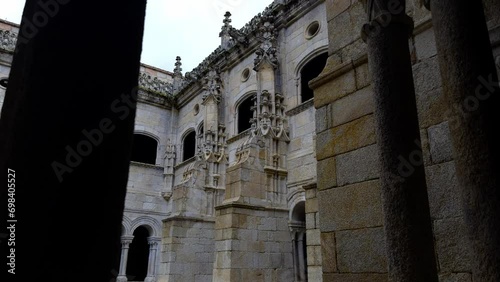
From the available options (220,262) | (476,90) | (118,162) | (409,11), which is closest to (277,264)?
(220,262)

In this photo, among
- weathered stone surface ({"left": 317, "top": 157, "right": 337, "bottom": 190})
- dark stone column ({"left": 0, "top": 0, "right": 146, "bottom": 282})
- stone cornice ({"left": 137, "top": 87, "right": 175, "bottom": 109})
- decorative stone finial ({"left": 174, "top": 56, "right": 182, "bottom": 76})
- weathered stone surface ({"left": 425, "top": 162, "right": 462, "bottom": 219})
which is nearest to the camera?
dark stone column ({"left": 0, "top": 0, "right": 146, "bottom": 282})

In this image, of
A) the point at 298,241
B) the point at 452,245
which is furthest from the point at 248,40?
the point at 452,245

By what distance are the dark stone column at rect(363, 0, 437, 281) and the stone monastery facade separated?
0.10 meters

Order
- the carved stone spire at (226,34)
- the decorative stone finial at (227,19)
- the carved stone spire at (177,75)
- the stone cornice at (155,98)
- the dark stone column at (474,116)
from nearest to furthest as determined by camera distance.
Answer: the dark stone column at (474,116) → the carved stone spire at (226,34) → the decorative stone finial at (227,19) → the stone cornice at (155,98) → the carved stone spire at (177,75)

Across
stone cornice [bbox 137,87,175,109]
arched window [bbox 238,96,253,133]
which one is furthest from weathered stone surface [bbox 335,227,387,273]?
stone cornice [bbox 137,87,175,109]

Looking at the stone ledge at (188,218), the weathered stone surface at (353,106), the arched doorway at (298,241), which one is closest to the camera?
the weathered stone surface at (353,106)

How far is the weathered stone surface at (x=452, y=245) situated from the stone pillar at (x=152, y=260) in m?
13.8

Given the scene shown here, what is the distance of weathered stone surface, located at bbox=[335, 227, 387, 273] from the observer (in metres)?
2.75

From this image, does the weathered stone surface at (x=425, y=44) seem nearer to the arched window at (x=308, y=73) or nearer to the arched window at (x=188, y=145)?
the arched window at (x=308, y=73)

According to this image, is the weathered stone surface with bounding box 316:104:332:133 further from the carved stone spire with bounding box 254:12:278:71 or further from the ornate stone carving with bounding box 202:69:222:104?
the ornate stone carving with bounding box 202:69:222:104

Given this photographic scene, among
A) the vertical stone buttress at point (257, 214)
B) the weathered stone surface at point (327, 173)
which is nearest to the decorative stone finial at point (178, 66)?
the vertical stone buttress at point (257, 214)

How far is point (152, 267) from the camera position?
14859mm

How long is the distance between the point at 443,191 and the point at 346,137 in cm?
95

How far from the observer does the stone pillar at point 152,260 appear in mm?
14548
